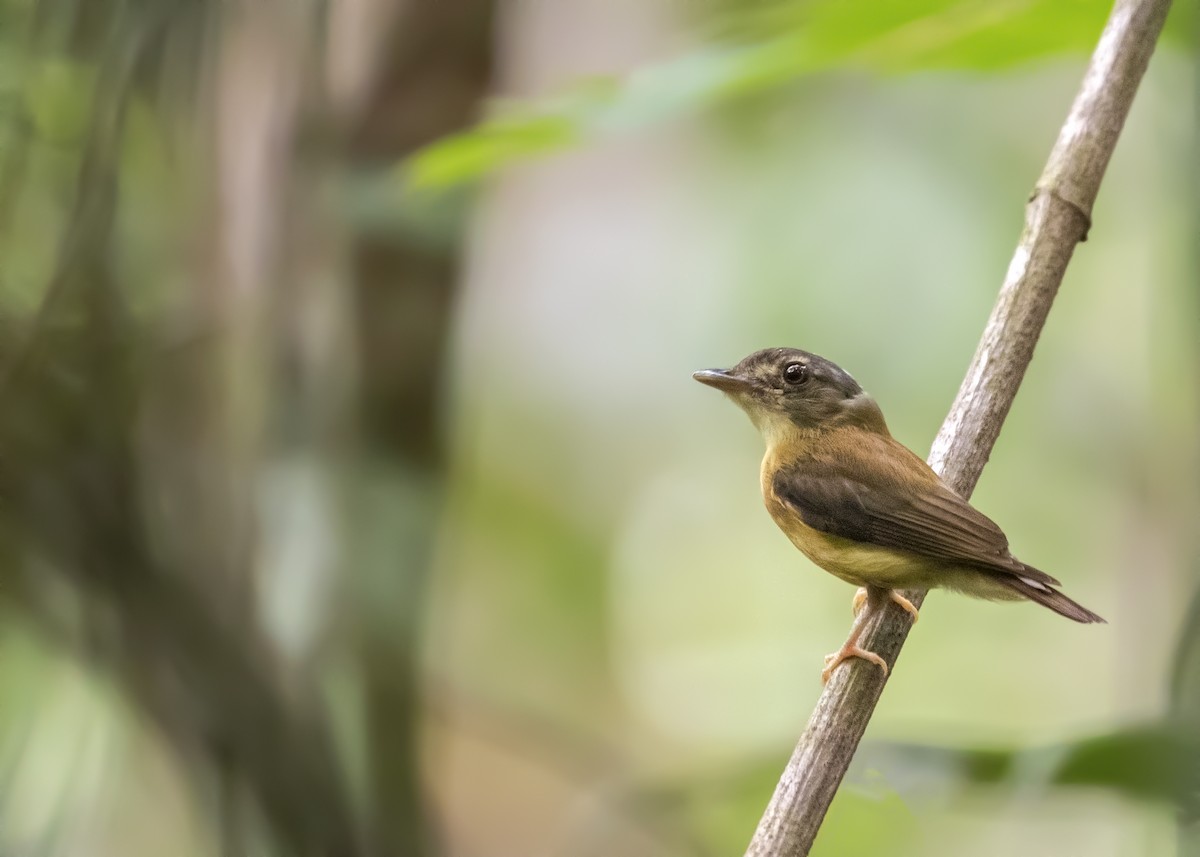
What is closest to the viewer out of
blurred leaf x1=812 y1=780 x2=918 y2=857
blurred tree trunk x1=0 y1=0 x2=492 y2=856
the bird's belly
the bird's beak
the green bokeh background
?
the bird's belly

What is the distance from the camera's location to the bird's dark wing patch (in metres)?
1.47

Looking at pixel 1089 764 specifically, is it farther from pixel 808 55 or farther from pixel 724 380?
pixel 808 55

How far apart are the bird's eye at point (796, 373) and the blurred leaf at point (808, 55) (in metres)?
0.45

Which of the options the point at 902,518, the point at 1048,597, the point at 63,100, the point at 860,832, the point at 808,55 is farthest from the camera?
the point at 63,100

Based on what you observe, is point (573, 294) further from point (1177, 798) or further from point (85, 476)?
point (1177, 798)

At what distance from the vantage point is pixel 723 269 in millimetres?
4488

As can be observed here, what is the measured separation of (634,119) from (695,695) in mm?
2922

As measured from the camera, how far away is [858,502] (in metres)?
1.67

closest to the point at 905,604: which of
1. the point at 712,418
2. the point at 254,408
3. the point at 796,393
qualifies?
the point at 796,393

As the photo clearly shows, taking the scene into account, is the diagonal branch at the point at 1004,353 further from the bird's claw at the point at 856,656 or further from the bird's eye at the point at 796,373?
the bird's eye at the point at 796,373

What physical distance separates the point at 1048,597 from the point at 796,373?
535 millimetres

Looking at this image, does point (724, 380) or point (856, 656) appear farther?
point (724, 380)

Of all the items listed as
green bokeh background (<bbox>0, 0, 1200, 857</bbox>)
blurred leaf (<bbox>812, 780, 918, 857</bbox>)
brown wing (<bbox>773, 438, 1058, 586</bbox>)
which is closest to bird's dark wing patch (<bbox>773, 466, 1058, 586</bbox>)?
brown wing (<bbox>773, 438, 1058, 586</bbox>)

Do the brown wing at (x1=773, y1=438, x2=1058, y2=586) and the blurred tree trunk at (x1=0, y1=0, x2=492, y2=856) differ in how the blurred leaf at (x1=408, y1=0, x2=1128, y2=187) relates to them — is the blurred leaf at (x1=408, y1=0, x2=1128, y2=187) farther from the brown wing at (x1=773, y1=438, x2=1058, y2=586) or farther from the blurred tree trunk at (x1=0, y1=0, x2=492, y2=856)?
the blurred tree trunk at (x1=0, y1=0, x2=492, y2=856)
